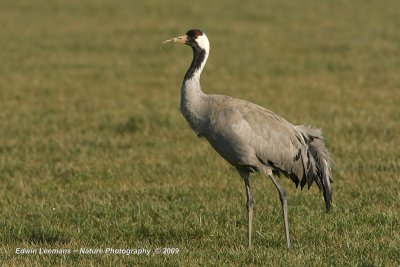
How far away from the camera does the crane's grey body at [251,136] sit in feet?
27.1

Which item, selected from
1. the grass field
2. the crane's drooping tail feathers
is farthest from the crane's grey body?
the grass field

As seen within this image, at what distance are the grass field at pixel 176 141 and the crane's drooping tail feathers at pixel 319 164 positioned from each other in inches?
18.9

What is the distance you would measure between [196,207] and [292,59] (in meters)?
14.8

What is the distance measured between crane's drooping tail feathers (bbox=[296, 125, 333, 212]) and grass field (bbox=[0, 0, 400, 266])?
0.48 meters

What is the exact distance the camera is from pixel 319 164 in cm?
875

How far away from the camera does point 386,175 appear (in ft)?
36.9

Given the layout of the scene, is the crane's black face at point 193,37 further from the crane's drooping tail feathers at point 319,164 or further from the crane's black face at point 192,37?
the crane's drooping tail feathers at point 319,164

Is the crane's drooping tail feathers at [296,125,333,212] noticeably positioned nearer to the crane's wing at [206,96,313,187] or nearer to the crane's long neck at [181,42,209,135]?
the crane's wing at [206,96,313,187]

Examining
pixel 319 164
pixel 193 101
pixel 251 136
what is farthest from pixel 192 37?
pixel 319 164

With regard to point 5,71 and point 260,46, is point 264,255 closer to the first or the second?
point 5,71

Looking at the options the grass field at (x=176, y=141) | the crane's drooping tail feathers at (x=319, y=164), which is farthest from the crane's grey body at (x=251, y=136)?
the grass field at (x=176, y=141)

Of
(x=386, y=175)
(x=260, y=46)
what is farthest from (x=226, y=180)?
(x=260, y=46)

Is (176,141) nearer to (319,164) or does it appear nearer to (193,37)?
(193,37)

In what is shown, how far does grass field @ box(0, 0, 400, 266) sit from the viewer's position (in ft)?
28.4
